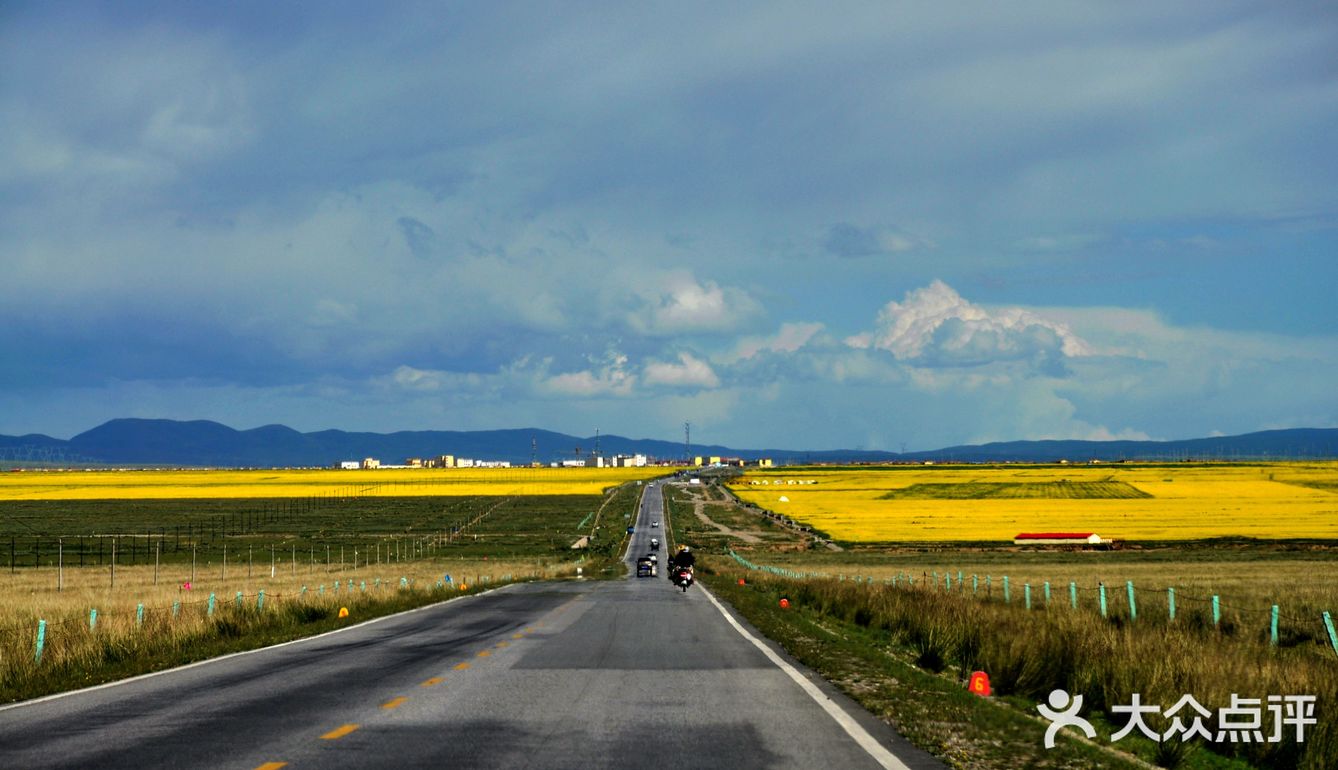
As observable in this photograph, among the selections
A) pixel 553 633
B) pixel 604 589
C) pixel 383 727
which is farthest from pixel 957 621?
pixel 604 589

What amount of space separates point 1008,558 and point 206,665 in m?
67.1

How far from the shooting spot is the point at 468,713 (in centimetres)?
1336

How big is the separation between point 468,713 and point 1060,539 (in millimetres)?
82711

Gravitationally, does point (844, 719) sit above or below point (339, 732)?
below

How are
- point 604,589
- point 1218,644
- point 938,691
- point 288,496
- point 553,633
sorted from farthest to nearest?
point 288,496 < point 604,589 < point 553,633 < point 1218,644 < point 938,691

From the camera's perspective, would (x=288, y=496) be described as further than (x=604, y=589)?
Yes

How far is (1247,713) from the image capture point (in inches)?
489

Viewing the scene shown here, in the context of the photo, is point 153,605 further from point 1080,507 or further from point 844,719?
point 1080,507

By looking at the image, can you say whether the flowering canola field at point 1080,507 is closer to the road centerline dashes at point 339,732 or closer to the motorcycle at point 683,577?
the motorcycle at point 683,577

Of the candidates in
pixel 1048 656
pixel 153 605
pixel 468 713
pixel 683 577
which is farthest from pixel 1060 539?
pixel 468 713

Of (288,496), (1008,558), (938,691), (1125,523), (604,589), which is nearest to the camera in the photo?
(938,691)

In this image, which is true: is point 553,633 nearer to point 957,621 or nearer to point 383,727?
point 957,621

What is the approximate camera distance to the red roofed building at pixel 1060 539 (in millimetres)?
88562

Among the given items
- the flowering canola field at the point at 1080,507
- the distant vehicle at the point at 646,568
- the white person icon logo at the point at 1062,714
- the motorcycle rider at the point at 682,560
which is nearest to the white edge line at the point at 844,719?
the white person icon logo at the point at 1062,714
